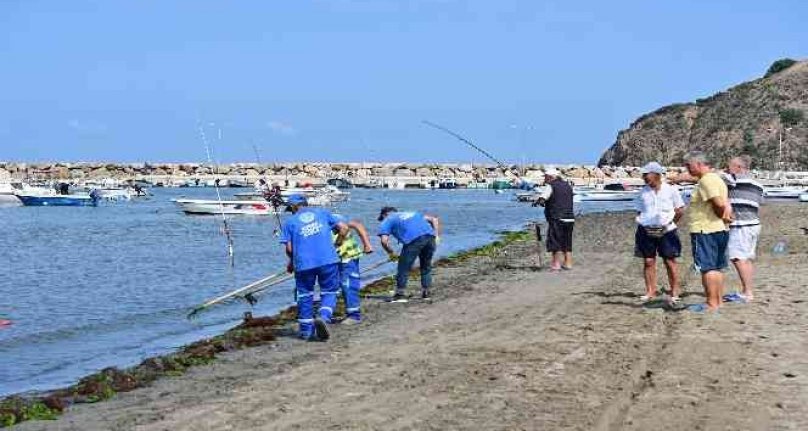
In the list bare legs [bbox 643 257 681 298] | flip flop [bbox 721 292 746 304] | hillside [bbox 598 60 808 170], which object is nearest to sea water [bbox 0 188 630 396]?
bare legs [bbox 643 257 681 298]

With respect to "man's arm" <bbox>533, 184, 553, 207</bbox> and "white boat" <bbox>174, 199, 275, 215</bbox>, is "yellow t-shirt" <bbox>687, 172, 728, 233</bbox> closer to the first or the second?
"man's arm" <bbox>533, 184, 553, 207</bbox>

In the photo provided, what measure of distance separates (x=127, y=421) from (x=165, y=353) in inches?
196

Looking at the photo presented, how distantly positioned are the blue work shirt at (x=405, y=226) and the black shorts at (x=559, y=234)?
4.26 metres

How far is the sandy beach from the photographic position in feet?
24.9

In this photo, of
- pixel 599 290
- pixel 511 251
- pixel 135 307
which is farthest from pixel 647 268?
pixel 511 251

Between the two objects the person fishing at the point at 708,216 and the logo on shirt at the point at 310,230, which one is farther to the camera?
the person fishing at the point at 708,216

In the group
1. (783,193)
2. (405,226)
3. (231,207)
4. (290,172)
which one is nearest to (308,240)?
(405,226)

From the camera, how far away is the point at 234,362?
11.1 metres

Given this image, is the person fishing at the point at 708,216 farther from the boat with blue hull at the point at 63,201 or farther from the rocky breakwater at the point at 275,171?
the rocky breakwater at the point at 275,171

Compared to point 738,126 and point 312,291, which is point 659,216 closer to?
point 312,291

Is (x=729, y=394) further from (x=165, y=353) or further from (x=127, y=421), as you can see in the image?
(x=165, y=353)

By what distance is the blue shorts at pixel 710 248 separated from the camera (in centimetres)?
1163

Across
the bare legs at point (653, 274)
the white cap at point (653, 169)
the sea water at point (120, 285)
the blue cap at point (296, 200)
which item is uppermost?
the white cap at point (653, 169)

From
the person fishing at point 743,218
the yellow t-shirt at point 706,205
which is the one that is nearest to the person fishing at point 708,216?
the yellow t-shirt at point 706,205
